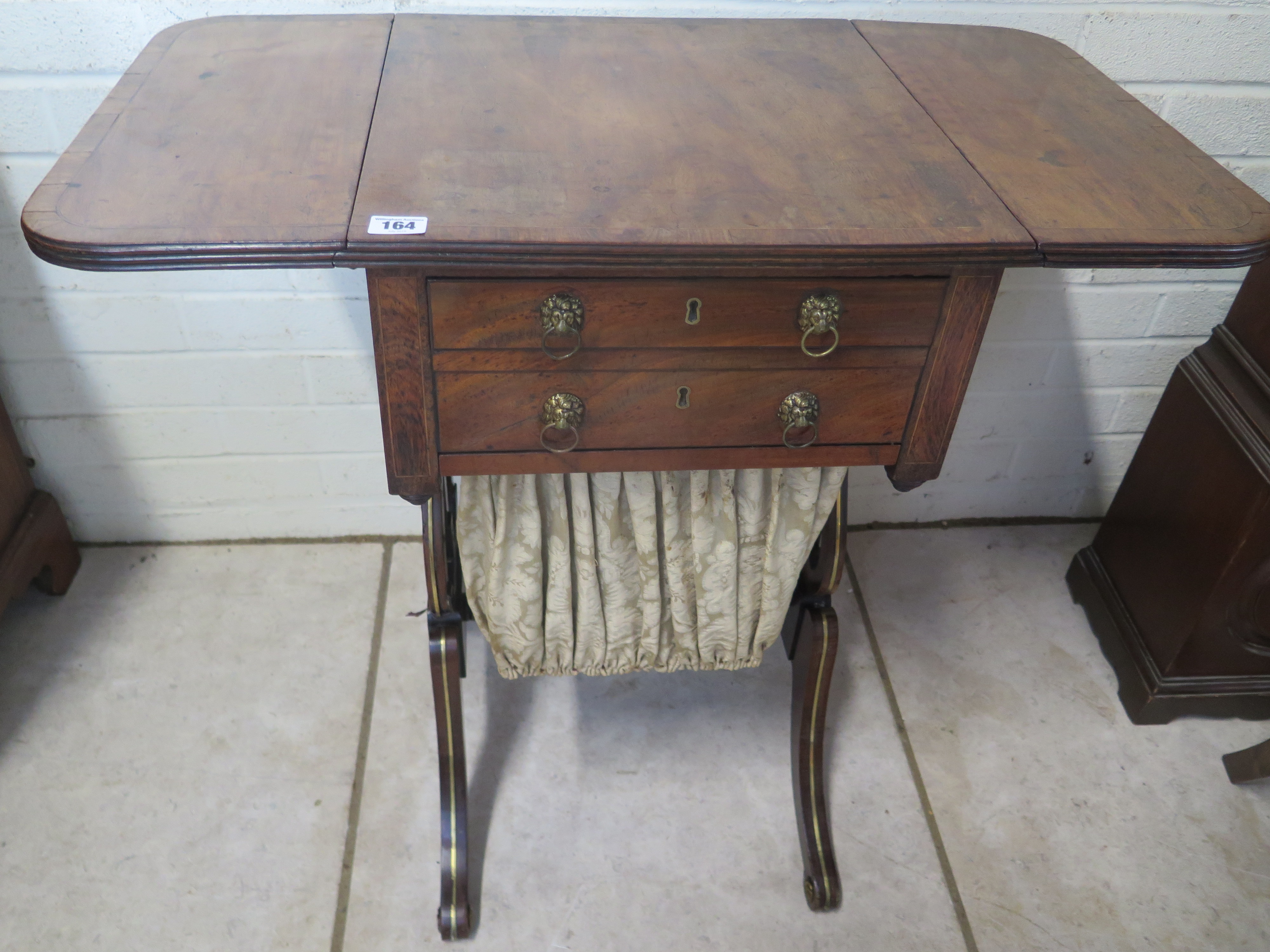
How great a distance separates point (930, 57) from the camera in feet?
3.89

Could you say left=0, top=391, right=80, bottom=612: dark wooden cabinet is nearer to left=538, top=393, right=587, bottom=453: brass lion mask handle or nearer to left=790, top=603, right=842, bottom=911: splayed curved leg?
left=538, top=393, right=587, bottom=453: brass lion mask handle

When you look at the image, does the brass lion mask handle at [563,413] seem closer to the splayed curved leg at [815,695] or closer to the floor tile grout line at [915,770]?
the splayed curved leg at [815,695]

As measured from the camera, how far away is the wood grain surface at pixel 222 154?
79cm

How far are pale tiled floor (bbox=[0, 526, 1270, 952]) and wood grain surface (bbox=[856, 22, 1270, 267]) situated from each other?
3.09ft

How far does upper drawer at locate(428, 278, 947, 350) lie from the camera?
0.87 m

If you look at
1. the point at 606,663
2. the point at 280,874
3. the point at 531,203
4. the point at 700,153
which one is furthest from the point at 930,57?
the point at 280,874

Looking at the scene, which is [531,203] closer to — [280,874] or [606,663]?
[606,663]

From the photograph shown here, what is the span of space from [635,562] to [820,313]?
486 mm

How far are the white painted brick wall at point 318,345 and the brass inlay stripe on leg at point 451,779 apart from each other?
1.92ft

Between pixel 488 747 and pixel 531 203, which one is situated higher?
pixel 531 203

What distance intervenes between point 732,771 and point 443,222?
40.6 inches

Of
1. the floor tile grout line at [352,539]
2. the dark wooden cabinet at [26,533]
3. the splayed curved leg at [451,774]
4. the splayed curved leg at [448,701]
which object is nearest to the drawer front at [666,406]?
the splayed curved leg at [448,701]

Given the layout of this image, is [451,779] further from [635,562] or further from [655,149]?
[655,149]

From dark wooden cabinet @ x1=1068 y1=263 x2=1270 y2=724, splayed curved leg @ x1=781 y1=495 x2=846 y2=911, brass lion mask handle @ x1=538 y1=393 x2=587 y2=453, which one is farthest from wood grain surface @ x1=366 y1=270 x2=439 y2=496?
dark wooden cabinet @ x1=1068 y1=263 x2=1270 y2=724
